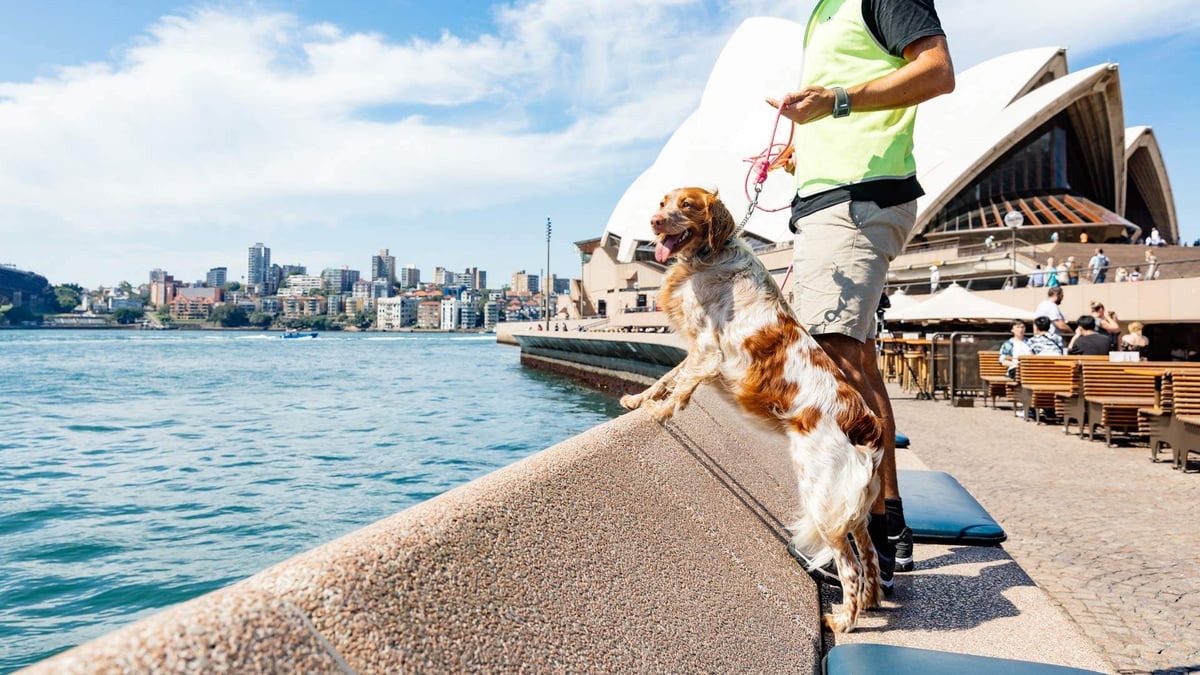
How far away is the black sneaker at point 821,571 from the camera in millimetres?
2783

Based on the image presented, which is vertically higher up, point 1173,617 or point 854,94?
point 854,94

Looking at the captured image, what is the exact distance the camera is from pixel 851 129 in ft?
9.55

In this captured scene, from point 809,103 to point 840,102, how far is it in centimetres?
12

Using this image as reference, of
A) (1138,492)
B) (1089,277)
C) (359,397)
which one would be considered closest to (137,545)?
(1138,492)

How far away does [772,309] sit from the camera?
2.66m

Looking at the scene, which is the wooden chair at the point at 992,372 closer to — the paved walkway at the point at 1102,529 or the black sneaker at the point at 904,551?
the paved walkway at the point at 1102,529

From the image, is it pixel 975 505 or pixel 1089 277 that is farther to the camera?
pixel 1089 277

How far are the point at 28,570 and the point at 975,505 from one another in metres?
Result: 7.69

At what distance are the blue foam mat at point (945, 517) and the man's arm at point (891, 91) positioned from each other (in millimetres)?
1987

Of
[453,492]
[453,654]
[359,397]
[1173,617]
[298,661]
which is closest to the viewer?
[298,661]

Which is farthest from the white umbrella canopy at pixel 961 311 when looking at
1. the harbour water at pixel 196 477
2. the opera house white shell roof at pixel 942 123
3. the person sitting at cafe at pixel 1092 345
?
the opera house white shell roof at pixel 942 123

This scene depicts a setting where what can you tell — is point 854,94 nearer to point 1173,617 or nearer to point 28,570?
point 1173,617

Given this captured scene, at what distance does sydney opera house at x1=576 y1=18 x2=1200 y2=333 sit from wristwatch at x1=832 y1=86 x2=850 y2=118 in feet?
114

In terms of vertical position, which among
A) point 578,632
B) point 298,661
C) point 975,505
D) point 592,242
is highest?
point 592,242
